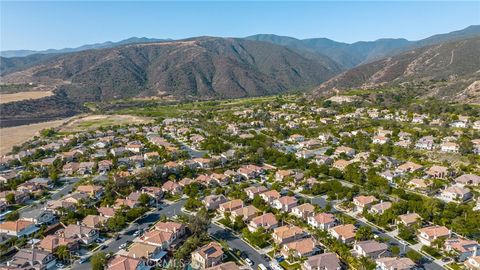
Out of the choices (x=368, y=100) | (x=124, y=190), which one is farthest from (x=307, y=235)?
(x=368, y=100)

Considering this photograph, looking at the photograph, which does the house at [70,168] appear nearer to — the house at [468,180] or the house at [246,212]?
the house at [246,212]

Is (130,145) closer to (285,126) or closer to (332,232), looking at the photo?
(285,126)

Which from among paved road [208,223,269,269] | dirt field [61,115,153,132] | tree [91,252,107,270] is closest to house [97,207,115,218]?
tree [91,252,107,270]

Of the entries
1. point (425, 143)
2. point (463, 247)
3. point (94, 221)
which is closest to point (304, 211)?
point (463, 247)

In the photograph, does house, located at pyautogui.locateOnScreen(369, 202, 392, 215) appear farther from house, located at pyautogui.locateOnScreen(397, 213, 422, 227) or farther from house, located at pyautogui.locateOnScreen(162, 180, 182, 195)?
house, located at pyautogui.locateOnScreen(162, 180, 182, 195)

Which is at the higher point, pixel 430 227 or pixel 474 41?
pixel 474 41

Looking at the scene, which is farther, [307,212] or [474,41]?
[474,41]

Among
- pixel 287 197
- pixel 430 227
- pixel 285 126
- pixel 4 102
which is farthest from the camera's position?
pixel 4 102

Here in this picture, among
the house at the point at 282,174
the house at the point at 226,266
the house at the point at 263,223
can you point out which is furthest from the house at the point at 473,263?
the house at the point at 282,174
